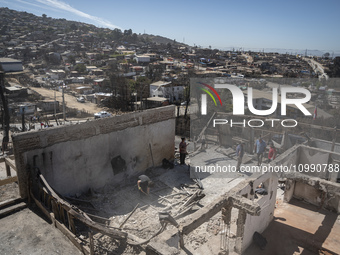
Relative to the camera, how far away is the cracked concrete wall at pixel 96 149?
768 cm

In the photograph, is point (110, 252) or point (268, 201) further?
point (268, 201)

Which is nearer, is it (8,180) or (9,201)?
(9,201)

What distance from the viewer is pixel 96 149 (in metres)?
9.26

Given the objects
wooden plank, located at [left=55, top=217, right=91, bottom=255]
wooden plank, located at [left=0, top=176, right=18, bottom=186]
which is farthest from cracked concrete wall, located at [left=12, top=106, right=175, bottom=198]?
wooden plank, located at [left=55, top=217, right=91, bottom=255]

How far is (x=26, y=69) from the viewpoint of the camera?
220 feet

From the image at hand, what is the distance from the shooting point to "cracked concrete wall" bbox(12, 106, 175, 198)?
768 cm

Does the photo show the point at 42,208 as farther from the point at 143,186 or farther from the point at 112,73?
the point at 112,73

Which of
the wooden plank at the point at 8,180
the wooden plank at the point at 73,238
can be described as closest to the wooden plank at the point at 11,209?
the wooden plank at the point at 8,180

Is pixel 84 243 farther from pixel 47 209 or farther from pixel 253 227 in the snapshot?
pixel 253 227

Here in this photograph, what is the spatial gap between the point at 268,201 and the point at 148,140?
5.48 m

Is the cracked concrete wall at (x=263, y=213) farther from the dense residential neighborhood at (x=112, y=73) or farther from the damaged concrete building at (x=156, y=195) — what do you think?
the dense residential neighborhood at (x=112, y=73)

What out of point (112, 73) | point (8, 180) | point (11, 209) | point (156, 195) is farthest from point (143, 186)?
point (112, 73)

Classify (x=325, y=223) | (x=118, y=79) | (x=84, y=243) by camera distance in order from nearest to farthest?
(x=84, y=243) → (x=325, y=223) → (x=118, y=79)

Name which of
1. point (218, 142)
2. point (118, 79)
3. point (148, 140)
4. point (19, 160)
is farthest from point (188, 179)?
point (118, 79)
